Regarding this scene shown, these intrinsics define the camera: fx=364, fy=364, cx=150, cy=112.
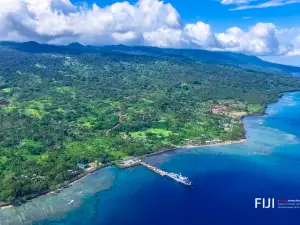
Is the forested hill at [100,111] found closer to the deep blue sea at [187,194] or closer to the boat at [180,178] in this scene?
the deep blue sea at [187,194]

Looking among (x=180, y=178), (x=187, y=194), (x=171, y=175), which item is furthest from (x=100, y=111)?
(x=187, y=194)

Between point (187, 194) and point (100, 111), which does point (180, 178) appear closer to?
point (187, 194)

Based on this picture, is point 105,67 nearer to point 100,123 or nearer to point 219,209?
point 100,123

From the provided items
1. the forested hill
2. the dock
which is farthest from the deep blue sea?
the forested hill

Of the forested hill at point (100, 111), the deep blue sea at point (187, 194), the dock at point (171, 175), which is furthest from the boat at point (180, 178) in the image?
the forested hill at point (100, 111)

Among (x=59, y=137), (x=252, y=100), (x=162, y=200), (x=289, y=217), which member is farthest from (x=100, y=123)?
(x=252, y=100)

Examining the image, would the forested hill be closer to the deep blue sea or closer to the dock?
the deep blue sea
